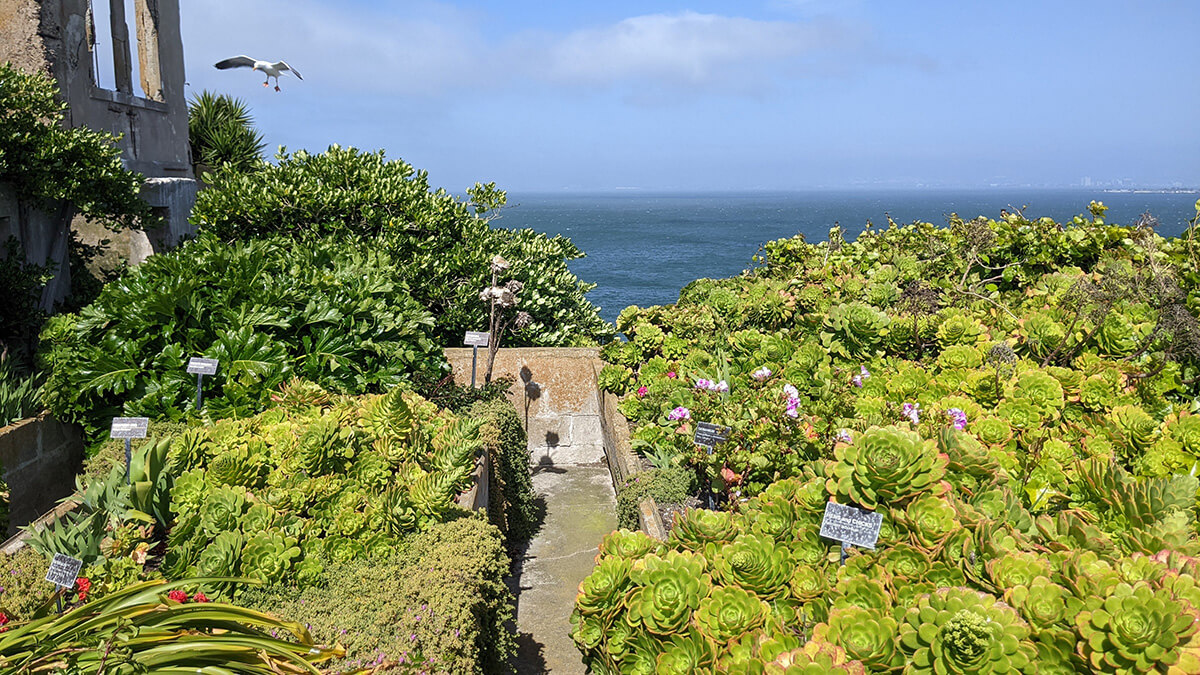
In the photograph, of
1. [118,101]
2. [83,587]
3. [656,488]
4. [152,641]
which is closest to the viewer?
[152,641]

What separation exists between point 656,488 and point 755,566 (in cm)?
217

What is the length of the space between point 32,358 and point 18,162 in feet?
5.01

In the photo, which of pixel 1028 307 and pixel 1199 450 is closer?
pixel 1199 450

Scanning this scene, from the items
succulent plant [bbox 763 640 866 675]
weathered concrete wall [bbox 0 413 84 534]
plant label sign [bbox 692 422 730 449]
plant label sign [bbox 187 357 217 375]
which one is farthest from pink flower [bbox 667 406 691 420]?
weathered concrete wall [bbox 0 413 84 534]

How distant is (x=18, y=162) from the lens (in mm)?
5922

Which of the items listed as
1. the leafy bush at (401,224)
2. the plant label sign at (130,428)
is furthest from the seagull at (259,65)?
the plant label sign at (130,428)

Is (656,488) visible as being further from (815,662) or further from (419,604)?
(815,662)

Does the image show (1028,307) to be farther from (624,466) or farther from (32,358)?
(32,358)

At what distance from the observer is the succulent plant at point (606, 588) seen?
2408 millimetres

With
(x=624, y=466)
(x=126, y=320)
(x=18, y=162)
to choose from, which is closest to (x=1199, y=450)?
(x=624, y=466)

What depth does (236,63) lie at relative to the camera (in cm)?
1200

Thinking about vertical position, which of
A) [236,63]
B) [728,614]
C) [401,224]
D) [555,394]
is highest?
[236,63]

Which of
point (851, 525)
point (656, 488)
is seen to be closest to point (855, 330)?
point (656, 488)

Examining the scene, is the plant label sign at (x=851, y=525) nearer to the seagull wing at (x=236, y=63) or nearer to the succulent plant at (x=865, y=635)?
the succulent plant at (x=865, y=635)
